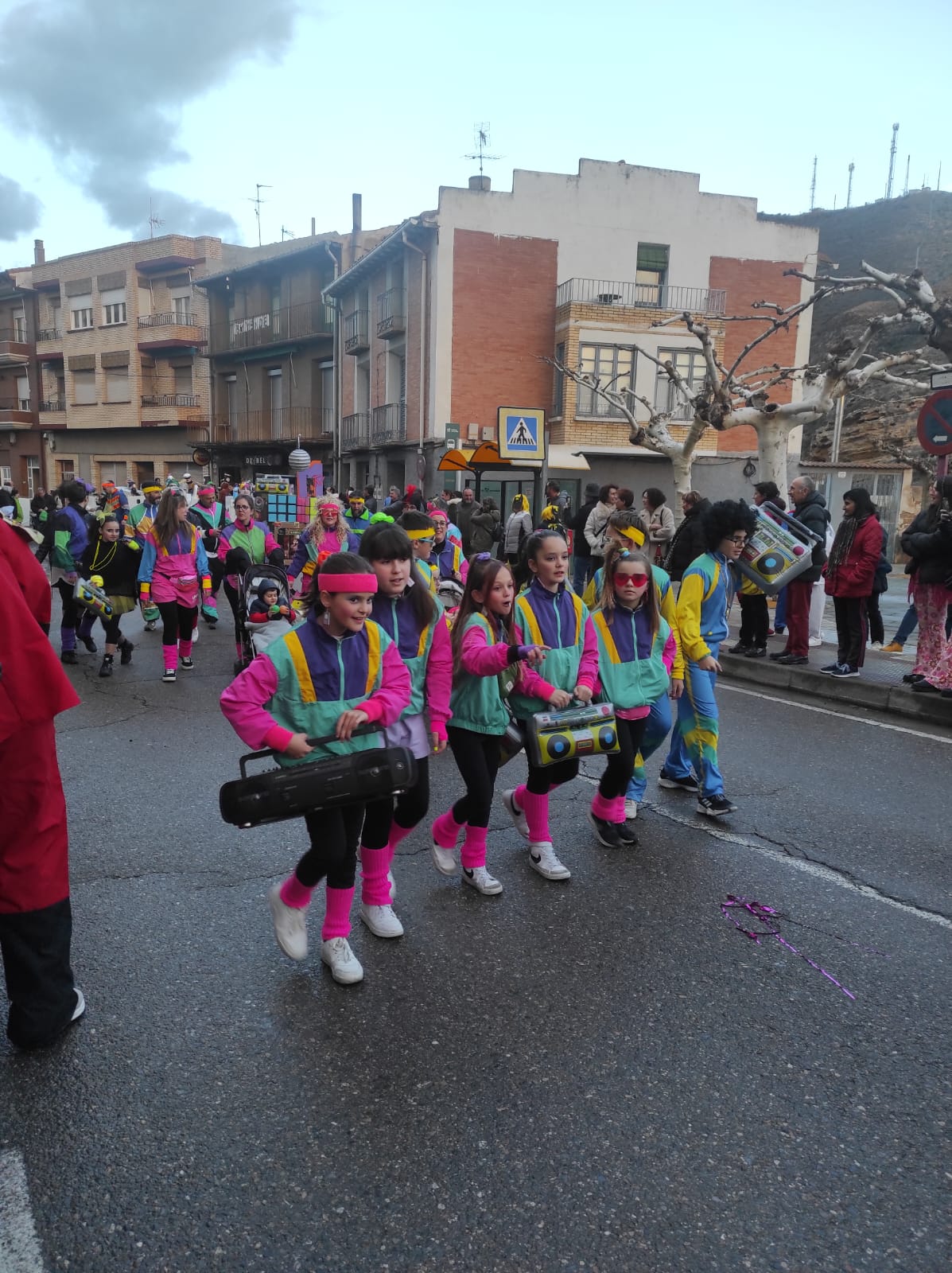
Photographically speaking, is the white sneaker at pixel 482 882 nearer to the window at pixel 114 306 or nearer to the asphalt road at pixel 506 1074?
the asphalt road at pixel 506 1074

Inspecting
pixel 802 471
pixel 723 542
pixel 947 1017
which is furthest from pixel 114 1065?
pixel 802 471

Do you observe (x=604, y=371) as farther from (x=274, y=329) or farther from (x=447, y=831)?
(x=447, y=831)

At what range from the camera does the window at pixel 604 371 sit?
28.4 metres

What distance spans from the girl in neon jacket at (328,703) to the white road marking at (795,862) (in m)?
2.25

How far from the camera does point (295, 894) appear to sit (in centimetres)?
340

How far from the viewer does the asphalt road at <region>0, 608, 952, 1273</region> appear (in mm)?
2174

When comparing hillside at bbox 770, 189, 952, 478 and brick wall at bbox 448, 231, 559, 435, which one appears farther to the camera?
hillside at bbox 770, 189, 952, 478

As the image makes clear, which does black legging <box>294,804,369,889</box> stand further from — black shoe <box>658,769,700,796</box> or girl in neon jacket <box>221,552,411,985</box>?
black shoe <box>658,769,700,796</box>

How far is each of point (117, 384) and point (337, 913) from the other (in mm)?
46154

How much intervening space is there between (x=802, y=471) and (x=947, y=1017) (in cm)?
2543

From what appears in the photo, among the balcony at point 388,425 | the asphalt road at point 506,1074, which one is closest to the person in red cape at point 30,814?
the asphalt road at point 506,1074

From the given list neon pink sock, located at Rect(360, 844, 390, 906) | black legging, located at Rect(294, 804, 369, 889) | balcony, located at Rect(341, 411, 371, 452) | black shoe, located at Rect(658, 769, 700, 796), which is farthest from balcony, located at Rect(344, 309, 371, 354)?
black legging, located at Rect(294, 804, 369, 889)

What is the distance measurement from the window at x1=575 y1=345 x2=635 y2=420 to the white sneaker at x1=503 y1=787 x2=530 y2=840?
25048mm

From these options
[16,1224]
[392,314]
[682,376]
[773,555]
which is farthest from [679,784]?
[392,314]
